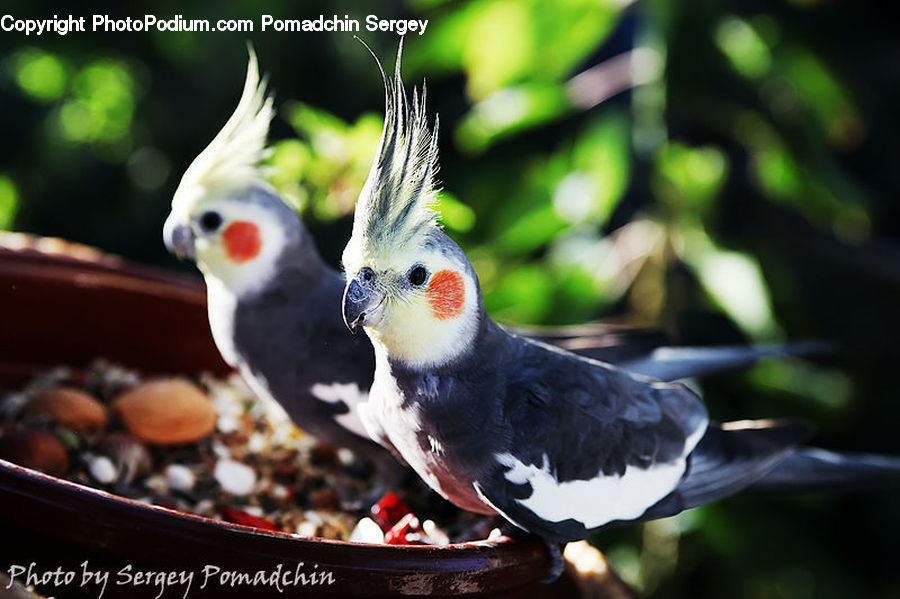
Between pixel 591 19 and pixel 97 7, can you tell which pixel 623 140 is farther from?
pixel 97 7

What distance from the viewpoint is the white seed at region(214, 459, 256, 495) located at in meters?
0.81

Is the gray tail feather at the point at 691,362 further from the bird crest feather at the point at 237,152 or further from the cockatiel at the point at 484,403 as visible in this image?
the bird crest feather at the point at 237,152

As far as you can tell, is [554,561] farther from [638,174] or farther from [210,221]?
[638,174]

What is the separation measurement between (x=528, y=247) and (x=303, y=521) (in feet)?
2.43

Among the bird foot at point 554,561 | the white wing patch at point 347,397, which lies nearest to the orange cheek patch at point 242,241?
the white wing patch at point 347,397

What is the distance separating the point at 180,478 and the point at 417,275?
0.31 metres

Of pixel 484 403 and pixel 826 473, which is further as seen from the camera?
pixel 826 473

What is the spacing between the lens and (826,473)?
0.81 meters

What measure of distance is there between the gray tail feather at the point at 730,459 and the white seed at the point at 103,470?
42cm

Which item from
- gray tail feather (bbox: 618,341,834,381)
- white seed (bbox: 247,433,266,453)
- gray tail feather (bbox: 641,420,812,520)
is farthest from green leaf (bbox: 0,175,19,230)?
gray tail feather (bbox: 641,420,812,520)

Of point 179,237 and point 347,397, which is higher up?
point 179,237

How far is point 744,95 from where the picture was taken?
1.48 m

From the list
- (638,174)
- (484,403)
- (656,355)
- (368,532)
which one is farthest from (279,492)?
(638,174)

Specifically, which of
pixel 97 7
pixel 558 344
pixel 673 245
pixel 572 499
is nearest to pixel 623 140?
pixel 673 245
